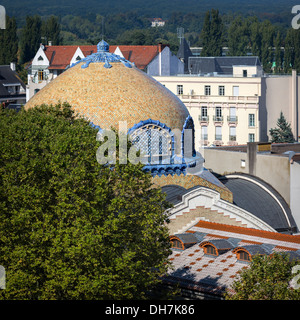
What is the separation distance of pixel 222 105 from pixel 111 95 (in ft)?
150

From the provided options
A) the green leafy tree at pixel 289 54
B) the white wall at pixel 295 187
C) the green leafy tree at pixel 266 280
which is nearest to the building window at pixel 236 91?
the white wall at pixel 295 187

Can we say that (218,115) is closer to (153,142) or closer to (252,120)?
(252,120)

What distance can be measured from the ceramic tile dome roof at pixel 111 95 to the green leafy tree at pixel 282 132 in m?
44.9

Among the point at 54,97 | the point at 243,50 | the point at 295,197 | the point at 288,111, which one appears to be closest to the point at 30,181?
the point at 54,97

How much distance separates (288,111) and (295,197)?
46384 mm

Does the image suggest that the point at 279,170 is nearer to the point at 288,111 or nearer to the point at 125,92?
the point at 125,92

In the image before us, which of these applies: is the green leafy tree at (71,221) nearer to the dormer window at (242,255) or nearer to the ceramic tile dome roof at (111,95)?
the dormer window at (242,255)

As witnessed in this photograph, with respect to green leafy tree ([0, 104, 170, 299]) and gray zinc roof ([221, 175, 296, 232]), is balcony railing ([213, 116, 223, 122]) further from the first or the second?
green leafy tree ([0, 104, 170, 299])

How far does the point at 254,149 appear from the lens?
46.9 meters

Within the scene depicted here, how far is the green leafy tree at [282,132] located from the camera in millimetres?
84125

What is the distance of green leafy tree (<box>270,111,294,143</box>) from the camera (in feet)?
276

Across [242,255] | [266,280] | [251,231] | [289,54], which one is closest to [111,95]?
[251,231]

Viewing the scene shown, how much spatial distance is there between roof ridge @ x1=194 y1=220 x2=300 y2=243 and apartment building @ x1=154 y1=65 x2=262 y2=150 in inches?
1801

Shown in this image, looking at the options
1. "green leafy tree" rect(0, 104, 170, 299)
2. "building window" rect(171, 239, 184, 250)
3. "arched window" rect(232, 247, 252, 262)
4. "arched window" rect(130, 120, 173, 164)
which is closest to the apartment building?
"arched window" rect(130, 120, 173, 164)
